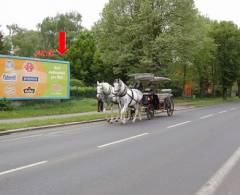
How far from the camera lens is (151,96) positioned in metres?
25.1

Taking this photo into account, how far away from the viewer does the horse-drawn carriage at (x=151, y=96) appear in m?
24.5

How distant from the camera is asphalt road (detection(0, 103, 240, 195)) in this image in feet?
24.0

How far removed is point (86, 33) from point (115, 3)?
2796 centimetres

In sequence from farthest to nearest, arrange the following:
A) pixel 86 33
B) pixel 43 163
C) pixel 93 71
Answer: pixel 86 33
pixel 93 71
pixel 43 163

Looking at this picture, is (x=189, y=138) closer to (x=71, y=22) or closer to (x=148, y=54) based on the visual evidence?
(x=148, y=54)

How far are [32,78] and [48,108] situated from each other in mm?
2081

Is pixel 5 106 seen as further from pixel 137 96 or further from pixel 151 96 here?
pixel 151 96

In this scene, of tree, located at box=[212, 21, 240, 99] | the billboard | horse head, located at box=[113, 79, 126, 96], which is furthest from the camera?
tree, located at box=[212, 21, 240, 99]

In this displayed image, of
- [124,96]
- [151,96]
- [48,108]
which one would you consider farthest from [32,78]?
[124,96]

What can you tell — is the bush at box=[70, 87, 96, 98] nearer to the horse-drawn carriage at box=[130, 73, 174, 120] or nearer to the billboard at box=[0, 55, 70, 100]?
the billboard at box=[0, 55, 70, 100]

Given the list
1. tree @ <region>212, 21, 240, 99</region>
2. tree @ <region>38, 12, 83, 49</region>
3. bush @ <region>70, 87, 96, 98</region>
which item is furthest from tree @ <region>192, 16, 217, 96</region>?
tree @ <region>38, 12, 83, 49</region>

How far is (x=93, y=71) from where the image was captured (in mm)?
67625

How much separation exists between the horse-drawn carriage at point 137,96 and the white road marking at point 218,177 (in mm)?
10520

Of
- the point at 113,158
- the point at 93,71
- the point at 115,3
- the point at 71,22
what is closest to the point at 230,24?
the point at 93,71
